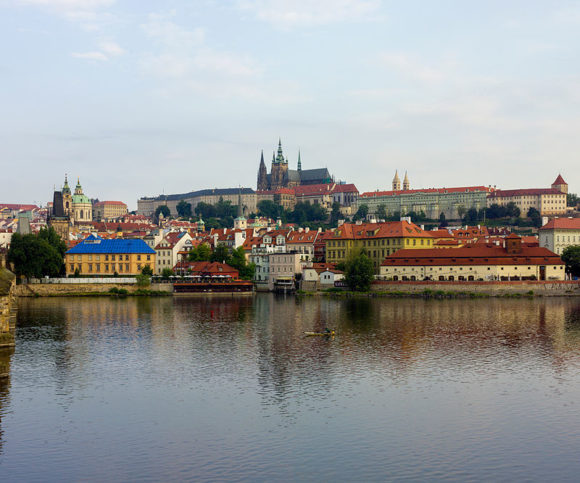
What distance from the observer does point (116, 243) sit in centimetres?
11212

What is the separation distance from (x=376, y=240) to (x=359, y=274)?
1836 centimetres

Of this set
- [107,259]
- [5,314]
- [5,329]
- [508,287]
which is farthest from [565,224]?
[5,314]

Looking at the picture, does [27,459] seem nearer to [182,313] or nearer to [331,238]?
[182,313]

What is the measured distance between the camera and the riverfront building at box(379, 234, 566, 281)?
96812 mm

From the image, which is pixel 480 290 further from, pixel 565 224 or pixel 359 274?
pixel 565 224

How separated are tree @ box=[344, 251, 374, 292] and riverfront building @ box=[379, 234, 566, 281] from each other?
539cm

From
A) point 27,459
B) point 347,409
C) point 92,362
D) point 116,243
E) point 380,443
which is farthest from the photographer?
point 116,243

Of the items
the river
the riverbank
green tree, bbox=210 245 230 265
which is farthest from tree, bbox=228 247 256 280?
the river

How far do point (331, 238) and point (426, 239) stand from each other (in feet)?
50.6

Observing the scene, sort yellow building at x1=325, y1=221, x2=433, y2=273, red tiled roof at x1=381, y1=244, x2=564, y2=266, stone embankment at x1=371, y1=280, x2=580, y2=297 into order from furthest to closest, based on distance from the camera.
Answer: yellow building at x1=325, y1=221, x2=433, y2=273, red tiled roof at x1=381, y1=244, x2=564, y2=266, stone embankment at x1=371, y1=280, x2=580, y2=297

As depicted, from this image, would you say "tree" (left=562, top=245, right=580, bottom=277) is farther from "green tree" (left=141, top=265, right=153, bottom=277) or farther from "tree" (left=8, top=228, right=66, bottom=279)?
"tree" (left=8, top=228, right=66, bottom=279)

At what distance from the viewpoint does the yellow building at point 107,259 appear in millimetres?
109250

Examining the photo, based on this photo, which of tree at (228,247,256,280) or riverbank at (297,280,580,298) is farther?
tree at (228,247,256,280)

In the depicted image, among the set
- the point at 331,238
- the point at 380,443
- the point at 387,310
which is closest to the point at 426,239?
the point at 331,238
